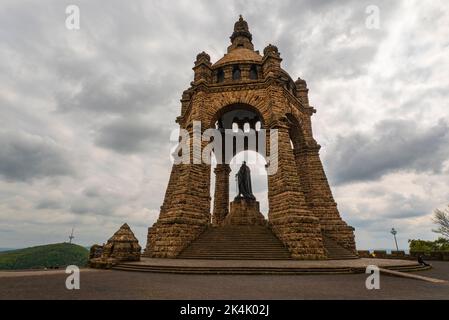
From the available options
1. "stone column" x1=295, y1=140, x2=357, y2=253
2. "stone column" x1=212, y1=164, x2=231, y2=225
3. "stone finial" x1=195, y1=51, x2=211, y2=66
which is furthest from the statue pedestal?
"stone finial" x1=195, y1=51, x2=211, y2=66

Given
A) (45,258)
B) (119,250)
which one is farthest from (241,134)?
(45,258)

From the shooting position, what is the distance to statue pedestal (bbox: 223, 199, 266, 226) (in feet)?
60.5

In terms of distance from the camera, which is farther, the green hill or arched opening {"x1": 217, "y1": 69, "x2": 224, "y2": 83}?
the green hill

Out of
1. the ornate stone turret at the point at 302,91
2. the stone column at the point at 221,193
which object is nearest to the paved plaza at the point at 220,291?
the stone column at the point at 221,193

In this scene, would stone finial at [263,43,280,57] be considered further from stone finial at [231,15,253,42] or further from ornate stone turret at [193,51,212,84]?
stone finial at [231,15,253,42]

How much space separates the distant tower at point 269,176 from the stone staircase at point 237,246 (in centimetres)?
52

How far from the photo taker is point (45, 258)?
72000 millimetres

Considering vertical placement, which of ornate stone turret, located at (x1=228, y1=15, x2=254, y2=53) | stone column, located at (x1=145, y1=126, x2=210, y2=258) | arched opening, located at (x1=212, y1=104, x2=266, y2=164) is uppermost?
ornate stone turret, located at (x1=228, y1=15, x2=254, y2=53)

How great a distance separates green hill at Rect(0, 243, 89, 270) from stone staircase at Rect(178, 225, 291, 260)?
74.3 meters

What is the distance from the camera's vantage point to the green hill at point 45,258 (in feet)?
226
